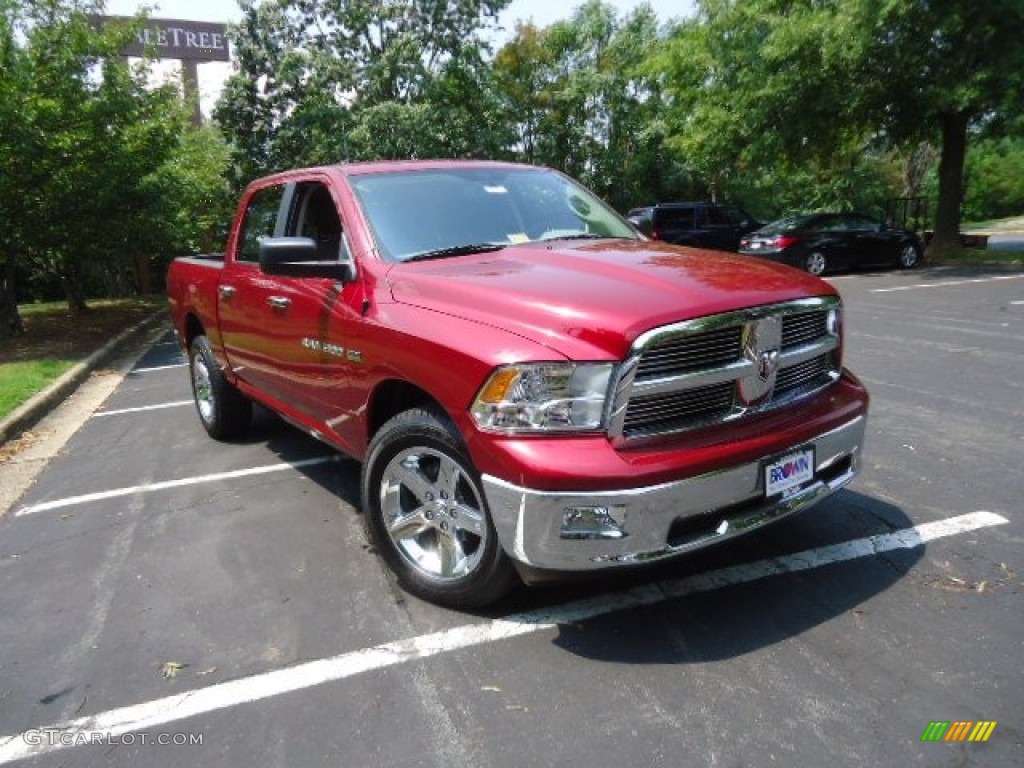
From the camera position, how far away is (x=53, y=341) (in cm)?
1173

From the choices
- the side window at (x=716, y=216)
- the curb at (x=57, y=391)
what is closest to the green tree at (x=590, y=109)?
the side window at (x=716, y=216)

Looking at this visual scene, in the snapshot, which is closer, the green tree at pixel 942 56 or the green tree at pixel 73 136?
the green tree at pixel 73 136

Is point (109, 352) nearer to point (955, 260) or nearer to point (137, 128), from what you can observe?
point (137, 128)

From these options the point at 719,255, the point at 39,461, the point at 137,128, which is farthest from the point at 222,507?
the point at 137,128

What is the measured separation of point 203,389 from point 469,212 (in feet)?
10.7

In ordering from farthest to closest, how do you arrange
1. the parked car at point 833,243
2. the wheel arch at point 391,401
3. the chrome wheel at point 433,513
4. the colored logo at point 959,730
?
the parked car at point 833,243 → the wheel arch at point 391,401 → the chrome wheel at point 433,513 → the colored logo at point 959,730

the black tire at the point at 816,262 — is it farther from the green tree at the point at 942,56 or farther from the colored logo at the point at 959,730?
the colored logo at the point at 959,730

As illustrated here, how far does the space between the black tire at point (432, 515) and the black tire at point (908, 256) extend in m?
18.1

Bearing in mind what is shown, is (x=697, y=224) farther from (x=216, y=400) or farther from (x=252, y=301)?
(x=252, y=301)

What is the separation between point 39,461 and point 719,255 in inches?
205

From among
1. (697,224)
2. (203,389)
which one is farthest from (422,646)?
(697,224)

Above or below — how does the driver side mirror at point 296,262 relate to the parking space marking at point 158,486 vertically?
above

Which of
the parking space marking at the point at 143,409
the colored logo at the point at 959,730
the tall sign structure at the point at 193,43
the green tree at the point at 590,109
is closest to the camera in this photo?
the colored logo at the point at 959,730

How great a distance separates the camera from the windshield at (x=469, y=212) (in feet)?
12.3
